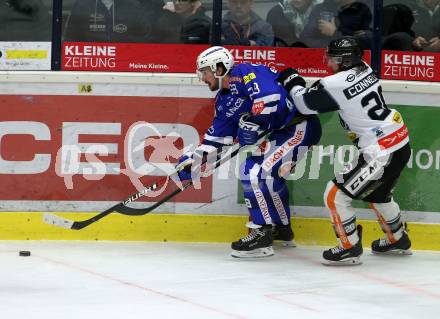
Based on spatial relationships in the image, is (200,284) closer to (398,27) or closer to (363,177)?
(363,177)

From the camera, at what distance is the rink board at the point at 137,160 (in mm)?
6457

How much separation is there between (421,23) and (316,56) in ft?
2.35

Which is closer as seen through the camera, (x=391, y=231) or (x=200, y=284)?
(x=200, y=284)

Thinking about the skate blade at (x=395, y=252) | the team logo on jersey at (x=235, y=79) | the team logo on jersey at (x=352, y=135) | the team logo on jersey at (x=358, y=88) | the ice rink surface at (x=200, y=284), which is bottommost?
the ice rink surface at (x=200, y=284)

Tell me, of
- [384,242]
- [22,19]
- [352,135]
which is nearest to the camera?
[352,135]

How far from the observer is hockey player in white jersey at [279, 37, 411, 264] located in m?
5.83

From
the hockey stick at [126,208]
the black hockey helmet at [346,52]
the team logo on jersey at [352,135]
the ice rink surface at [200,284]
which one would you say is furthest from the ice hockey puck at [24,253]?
the black hockey helmet at [346,52]

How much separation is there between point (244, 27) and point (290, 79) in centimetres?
59

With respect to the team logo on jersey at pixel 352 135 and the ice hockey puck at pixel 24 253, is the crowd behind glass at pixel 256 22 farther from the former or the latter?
the ice hockey puck at pixel 24 253

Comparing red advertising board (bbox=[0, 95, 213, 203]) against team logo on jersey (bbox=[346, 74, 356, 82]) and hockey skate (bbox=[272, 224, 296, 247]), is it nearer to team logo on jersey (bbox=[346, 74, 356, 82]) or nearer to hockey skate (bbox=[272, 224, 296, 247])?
hockey skate (bbox=[272, 224, 296, 247])

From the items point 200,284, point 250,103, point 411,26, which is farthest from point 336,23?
point 200,284

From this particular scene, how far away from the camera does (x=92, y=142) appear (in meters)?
6.52

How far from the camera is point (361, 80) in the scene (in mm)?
5832

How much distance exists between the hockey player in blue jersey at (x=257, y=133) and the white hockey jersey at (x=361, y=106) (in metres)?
0.23
